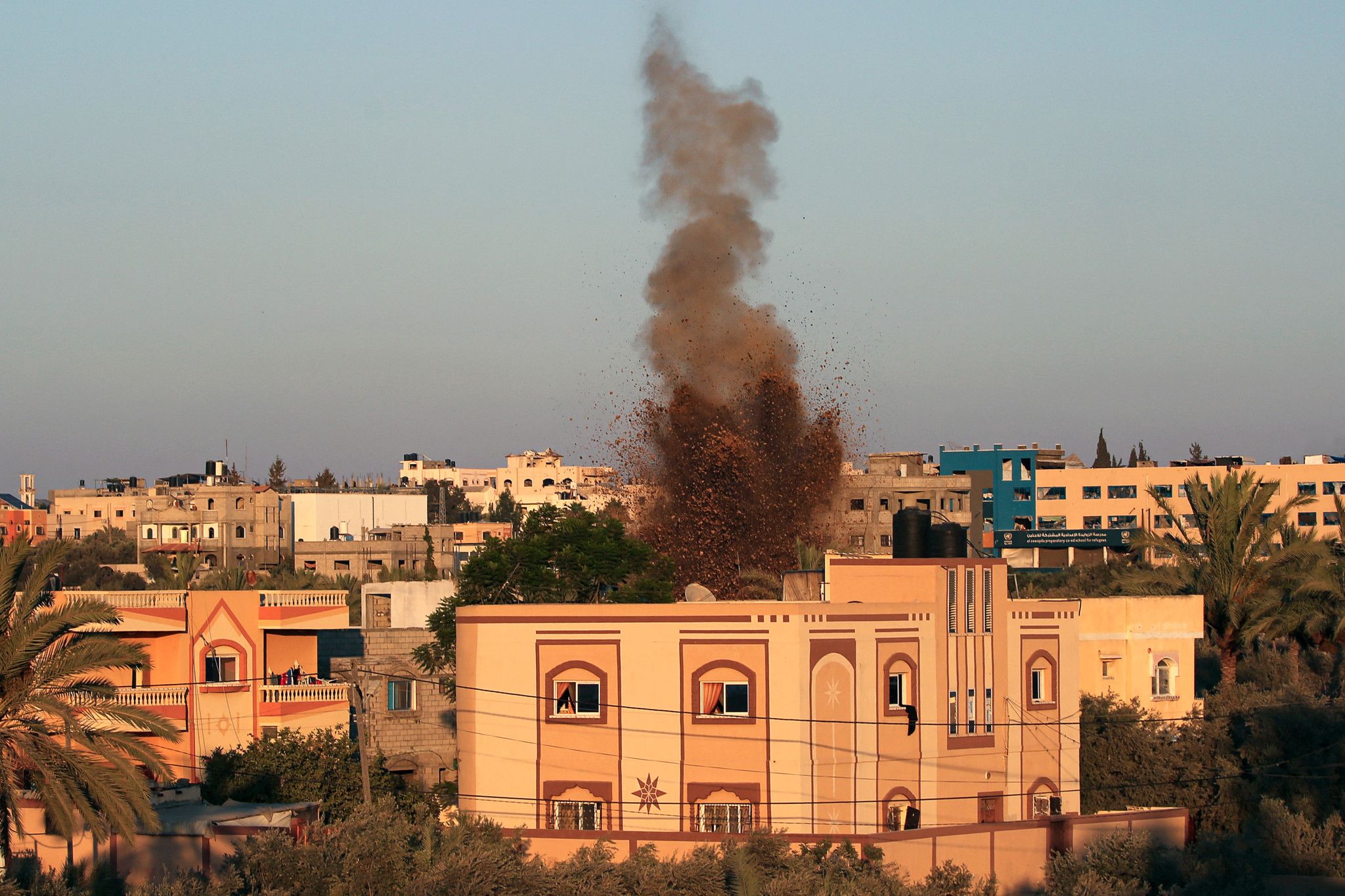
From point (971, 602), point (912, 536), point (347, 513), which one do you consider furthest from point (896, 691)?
point (347, 513)

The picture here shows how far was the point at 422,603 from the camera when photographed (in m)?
60.5

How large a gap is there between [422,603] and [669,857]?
27060 mm

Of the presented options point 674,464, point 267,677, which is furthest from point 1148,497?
point 267,677

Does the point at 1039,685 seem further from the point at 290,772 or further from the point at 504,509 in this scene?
the point at 504,509

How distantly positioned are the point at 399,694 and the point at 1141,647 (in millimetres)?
23661

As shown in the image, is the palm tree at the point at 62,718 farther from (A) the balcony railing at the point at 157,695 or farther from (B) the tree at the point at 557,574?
(B) the tree at the point at 557,574

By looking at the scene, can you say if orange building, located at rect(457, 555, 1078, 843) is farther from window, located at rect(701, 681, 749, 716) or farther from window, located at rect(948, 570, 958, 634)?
window, located at rect(948, 570, 958, 634)

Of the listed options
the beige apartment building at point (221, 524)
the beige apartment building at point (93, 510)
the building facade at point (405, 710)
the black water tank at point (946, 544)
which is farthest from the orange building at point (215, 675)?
the beige apartment building at point (93, 510)

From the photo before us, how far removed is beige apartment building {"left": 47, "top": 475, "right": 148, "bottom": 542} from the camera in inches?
5817

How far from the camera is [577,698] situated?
37.5 m

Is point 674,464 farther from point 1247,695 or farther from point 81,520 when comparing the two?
point 81,520

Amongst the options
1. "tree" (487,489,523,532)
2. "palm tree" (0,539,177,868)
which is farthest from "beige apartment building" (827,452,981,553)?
"palm tree" (0,539,177,868)

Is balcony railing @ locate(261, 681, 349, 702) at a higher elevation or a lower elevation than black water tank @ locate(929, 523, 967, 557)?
lower

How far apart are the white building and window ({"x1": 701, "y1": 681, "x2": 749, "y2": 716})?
89.0 metres
